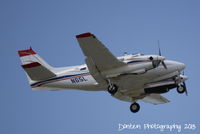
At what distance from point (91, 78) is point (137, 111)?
646 cm

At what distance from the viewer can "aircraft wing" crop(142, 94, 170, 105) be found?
44844 millimetres

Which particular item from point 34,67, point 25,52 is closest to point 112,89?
point 34,67

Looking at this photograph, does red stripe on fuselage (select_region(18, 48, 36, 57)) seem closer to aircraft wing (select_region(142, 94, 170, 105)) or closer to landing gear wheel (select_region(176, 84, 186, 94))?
aircraft wing (select_region(142, 94, 170, 105))

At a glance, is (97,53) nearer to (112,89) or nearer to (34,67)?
(112,89)

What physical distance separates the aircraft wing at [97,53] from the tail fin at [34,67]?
562 cm

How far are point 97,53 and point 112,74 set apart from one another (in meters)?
2.81

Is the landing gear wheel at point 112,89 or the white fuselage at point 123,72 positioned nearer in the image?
the white fuselage at point 123,72

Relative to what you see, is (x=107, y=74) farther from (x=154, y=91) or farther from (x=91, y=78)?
(x=154, y=91)

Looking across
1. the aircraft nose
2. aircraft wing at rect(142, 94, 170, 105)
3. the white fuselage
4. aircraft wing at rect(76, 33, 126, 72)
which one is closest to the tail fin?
the white fuselage

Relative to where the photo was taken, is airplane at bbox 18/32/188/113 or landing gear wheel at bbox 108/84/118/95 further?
landing gear wheel at bbox 108/84/118/95

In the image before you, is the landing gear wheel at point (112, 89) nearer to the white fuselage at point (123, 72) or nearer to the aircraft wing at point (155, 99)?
→ the white fuselage at point (123, 72)

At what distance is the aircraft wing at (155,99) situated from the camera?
44.8 m

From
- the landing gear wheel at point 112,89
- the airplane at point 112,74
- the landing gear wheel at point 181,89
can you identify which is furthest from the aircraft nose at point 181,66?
the landing gear wheel at point 112,89

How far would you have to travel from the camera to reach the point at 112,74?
123 feet
